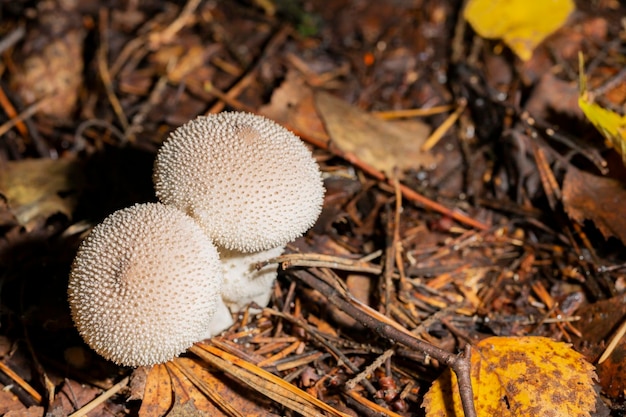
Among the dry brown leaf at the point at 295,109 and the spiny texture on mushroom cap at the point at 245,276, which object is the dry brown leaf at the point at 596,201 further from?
the spiny texture on mushroom cap at the point at 245,276

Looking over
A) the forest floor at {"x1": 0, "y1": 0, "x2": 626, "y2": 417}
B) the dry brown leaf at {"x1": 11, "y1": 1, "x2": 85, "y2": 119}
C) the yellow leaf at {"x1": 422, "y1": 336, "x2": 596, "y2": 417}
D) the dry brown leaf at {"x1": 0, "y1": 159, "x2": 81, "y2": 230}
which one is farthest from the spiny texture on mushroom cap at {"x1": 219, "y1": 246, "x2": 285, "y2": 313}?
the dry brown leaf at {"x1": 11, "y1": 1, "x2": 85, "y2": 119}

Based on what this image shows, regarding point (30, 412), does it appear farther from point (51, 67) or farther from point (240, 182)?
point (51, 67)

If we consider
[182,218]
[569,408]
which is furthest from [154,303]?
[569,408]

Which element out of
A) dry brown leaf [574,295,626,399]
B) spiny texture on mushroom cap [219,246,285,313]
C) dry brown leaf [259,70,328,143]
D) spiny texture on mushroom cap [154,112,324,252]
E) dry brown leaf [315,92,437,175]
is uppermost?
spiny texture on mushroom cap [154,112,324,252]

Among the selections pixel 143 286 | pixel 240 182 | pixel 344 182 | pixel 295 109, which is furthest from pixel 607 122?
pixel 143 286

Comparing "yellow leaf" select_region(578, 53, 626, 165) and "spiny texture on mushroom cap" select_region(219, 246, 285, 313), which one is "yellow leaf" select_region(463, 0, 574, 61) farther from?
"spiny texture on mushroom cap" select_region(219, 246, 285, 313)
